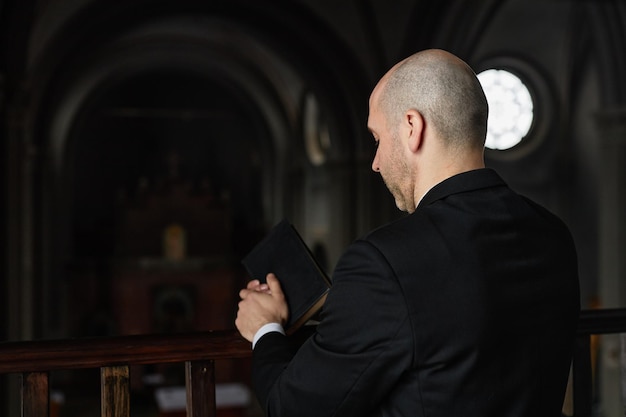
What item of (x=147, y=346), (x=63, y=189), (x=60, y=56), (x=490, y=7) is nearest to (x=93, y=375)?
(x=63, y=189)

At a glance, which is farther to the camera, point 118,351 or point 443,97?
point 118,351

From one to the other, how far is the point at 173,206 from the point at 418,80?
21.3 meters

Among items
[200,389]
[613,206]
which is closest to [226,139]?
[613,206]

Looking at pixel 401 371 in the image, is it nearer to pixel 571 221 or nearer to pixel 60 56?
pixel 60 56

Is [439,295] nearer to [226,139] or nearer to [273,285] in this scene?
[273,285]

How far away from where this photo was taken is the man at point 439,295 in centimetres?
145

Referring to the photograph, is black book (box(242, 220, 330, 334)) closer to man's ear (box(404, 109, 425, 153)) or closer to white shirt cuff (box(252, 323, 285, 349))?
white shirt cuff (box(252, 323, 285, 349))

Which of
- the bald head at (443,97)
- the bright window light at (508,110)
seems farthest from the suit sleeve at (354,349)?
the bright window light at (508,110)

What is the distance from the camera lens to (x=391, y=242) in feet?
4.82

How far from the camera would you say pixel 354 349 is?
4.83 ft

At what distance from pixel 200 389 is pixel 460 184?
0.87 m

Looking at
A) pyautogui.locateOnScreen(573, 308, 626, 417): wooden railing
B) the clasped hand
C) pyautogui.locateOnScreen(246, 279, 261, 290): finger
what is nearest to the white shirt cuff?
the clasped hand

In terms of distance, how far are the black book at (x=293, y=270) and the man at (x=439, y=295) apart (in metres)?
0.17

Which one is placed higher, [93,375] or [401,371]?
[401,371]
